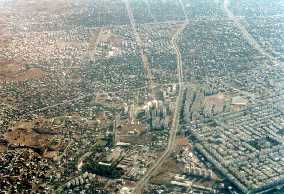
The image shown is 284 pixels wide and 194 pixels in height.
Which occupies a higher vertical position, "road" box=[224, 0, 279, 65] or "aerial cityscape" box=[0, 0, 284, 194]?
"road" box=[224, 0, 279, 65]

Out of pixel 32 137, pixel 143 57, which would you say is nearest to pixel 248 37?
pixel 143 57

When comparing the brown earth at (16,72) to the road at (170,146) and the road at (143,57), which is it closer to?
the road at (143,57)

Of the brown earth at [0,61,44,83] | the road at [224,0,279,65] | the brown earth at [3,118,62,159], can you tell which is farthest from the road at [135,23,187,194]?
the brown earth at [0,61,44,83]

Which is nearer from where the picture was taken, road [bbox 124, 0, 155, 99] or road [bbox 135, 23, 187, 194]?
road [bbox 135, 23, 187, 194]

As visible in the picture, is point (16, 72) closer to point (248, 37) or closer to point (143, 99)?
point (143, 99)

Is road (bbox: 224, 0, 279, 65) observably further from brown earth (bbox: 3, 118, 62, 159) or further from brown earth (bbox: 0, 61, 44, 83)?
brown earth (bbox: 3, 118, 62, 159)

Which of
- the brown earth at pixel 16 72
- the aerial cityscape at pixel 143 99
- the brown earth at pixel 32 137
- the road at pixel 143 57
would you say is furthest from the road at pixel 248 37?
the brown earth at pixel 32 137

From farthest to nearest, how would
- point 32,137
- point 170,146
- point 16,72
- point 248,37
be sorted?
point 248,37, point 16,72, point 32,137, point 170,146

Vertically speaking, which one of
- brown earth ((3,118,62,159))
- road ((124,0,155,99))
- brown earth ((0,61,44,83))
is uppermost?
road ((124,0,155,99))
